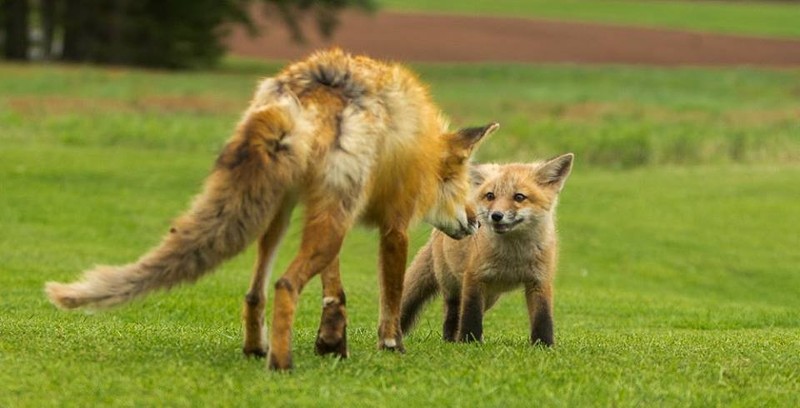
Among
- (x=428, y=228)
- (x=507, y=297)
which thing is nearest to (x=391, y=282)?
(x=428, y=228)

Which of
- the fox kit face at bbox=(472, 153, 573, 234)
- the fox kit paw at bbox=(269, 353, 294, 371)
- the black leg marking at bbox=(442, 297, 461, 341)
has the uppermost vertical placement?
the fox kit face at bbox=(472, 153, 573, 234)

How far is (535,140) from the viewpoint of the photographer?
3203cm

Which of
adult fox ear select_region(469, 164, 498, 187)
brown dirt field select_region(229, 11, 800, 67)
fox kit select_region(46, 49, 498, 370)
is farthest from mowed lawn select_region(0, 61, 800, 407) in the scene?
brown dirt field select_region(229, 11, 800, 67)

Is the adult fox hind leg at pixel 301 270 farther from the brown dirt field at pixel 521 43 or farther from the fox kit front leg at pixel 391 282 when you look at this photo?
the brown dirt field at pixel 521 43

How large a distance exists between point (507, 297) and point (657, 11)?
7126cm

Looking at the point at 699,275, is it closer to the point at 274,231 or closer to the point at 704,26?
the point at 274,231

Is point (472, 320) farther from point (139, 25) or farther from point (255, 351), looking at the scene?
point (139, 25)

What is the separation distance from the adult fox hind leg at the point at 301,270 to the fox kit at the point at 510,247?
273cm

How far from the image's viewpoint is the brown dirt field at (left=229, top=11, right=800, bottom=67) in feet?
209

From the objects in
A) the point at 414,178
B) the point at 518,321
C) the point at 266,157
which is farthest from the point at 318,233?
the point at 518,321

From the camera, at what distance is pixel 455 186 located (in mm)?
9156

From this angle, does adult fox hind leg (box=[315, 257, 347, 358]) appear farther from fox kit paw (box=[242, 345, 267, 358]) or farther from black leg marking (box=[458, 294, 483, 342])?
black leg marking (box=[458, 294, 483, 342])

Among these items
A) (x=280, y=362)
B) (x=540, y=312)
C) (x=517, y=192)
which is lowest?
(x=540, y=312)

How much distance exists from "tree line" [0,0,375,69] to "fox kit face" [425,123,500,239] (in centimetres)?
4630
